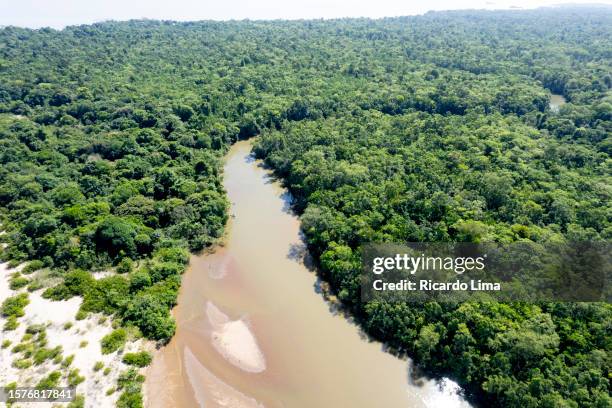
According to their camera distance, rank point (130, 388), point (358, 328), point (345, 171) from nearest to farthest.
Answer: point (130, 388) < point (358, 328) < point (345, 171)

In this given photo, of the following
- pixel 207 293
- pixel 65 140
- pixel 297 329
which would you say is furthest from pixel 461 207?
pixel 65 140

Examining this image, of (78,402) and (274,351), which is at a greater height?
(78,402)

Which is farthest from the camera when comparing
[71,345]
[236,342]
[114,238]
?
[114,238]

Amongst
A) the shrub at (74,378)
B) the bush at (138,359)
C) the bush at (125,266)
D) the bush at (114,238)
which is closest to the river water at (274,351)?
the bush at (138,359)

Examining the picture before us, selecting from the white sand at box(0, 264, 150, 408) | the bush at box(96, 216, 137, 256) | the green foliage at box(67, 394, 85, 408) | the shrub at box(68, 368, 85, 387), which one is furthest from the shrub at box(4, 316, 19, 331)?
the green foliage at box(67, 394, 85, 408)

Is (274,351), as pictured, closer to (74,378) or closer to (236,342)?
(236,342)

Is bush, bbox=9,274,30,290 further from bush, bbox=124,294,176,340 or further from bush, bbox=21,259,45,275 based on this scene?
bush, bbox=124,294,176,340

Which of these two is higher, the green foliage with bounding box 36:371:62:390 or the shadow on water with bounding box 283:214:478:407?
the green foliage with bounding box 36:371:62:390

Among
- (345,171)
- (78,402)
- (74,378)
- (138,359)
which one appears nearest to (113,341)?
(138,359)
